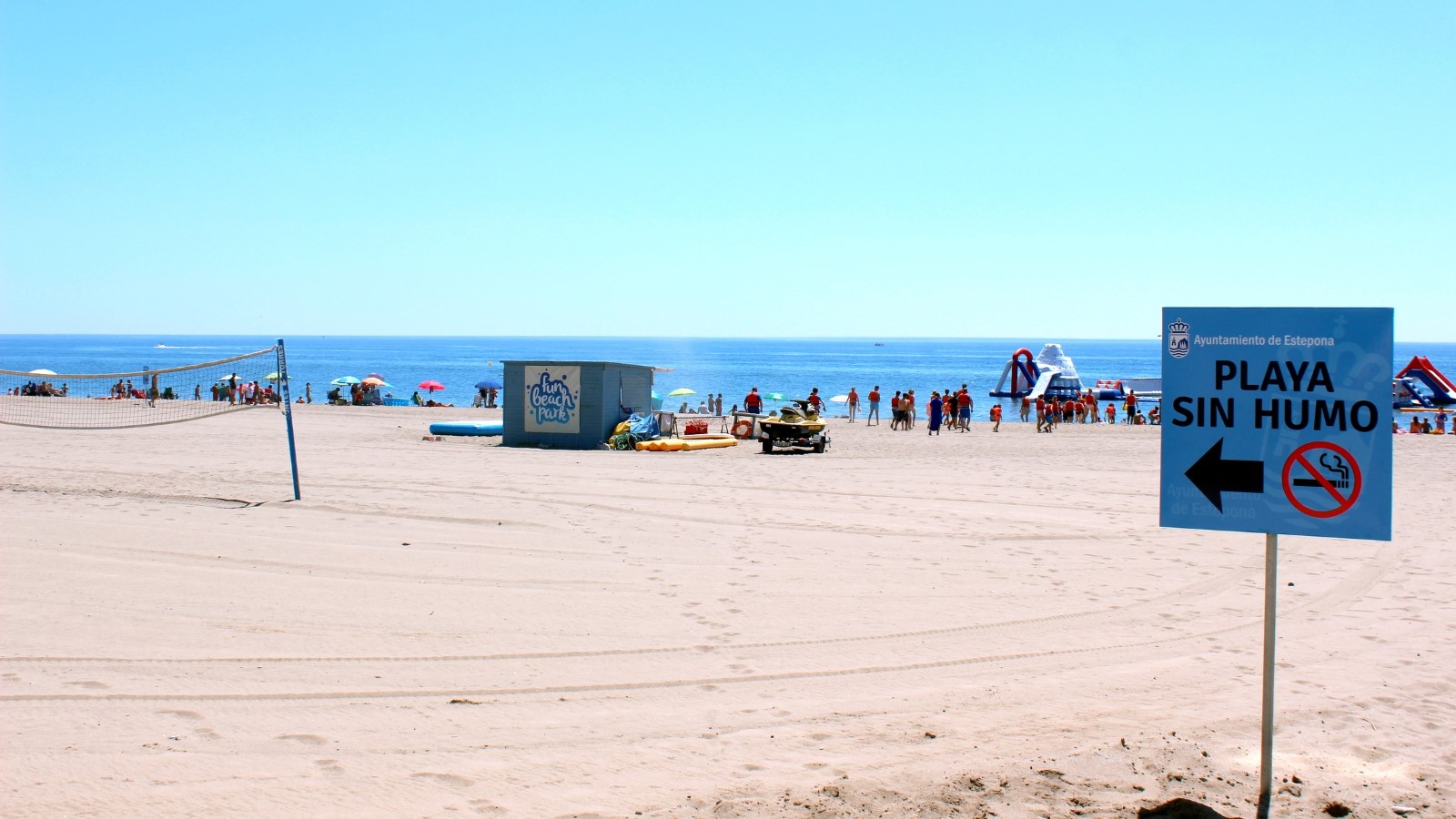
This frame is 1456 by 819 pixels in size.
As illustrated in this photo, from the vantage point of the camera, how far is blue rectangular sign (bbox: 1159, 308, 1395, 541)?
460 cm

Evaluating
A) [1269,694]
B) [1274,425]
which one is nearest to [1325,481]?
[1274,425]

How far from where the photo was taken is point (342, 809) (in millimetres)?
4582

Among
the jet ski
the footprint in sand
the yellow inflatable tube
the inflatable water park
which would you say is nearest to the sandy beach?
the footprint in sand

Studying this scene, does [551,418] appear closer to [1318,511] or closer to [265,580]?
[265,580]

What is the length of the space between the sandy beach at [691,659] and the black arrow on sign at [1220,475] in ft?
4.83

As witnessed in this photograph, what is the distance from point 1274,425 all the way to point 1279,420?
32 millimetres

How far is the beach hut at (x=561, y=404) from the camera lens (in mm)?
25359

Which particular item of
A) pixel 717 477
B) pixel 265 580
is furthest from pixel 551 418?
pixel 265 580

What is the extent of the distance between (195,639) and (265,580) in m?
2.05

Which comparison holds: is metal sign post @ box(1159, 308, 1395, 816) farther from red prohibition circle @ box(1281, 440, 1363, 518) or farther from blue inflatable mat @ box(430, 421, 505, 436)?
blue inflatable mat @ box(430, 421, 505, 436)

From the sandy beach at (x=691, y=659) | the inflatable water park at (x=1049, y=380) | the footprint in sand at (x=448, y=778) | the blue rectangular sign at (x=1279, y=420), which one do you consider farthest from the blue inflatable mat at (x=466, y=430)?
the inflatable water park at (x=1049, y=380)

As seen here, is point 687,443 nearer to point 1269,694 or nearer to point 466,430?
point 466,430

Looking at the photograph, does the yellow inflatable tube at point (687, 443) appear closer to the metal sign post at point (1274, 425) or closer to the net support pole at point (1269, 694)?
the metal sign post at point (1274, 425)

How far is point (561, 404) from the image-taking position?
25531 millimetres
